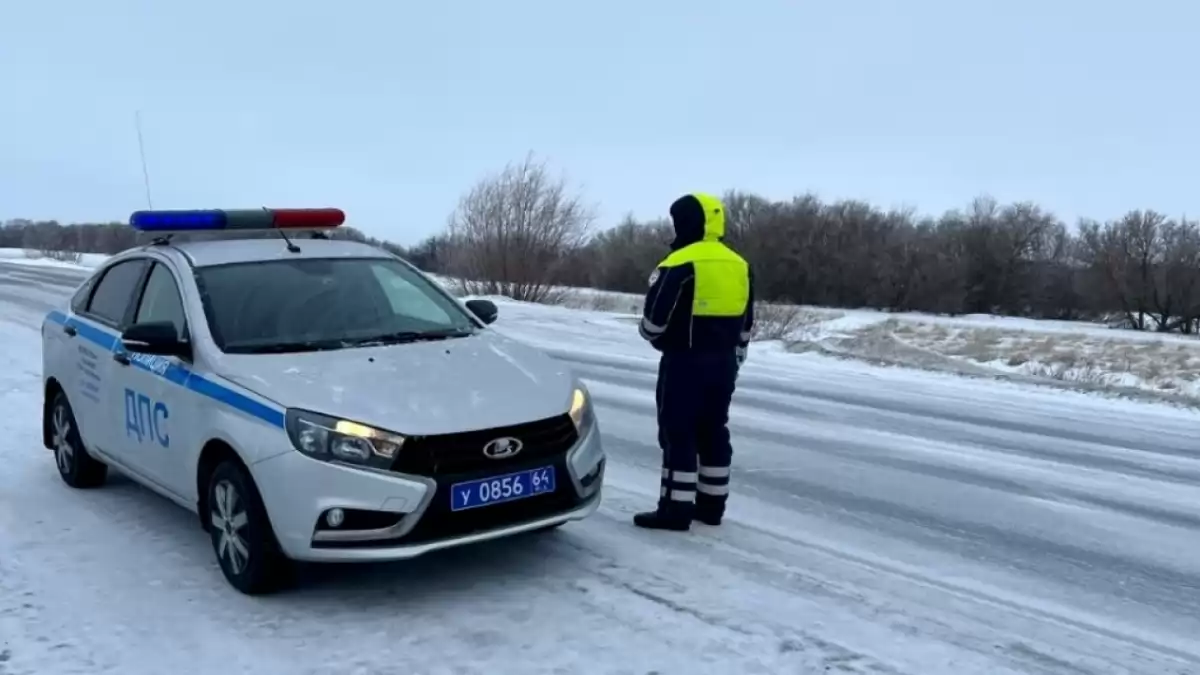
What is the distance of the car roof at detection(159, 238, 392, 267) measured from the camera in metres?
5.93

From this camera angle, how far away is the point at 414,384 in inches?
190

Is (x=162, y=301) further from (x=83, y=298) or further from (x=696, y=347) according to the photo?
(x=696, y=347)

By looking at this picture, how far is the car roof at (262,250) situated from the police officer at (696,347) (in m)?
1.96

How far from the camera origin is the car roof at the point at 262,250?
5.93 meters

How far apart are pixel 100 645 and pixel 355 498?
1160mm

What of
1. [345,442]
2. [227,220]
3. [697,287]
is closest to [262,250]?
[227,220]

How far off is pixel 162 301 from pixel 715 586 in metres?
3.45

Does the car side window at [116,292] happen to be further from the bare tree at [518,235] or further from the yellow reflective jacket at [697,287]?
the bare tree at [518,235]

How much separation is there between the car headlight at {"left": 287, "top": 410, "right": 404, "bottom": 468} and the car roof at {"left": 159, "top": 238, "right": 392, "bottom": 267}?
1.85 meters

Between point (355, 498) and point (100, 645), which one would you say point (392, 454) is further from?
point (100, 645)

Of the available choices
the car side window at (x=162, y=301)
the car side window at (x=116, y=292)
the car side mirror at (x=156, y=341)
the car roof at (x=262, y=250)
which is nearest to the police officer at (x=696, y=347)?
the car roof at (x=262, y=250)

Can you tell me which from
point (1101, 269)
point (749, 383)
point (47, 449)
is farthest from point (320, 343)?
point (1101, 269)

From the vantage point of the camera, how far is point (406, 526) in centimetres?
442

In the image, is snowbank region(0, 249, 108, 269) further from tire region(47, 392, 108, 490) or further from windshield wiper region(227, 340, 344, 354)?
windshield wiper region(227, 340, 344, 354)
